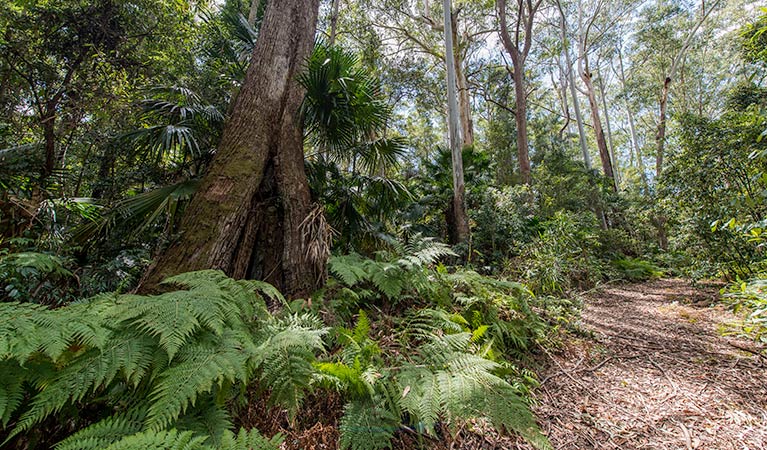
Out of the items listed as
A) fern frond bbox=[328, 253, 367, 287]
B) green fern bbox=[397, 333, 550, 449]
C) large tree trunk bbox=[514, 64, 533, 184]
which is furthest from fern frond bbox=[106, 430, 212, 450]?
large tree trunk bbox=[514, 64, 533, 184]

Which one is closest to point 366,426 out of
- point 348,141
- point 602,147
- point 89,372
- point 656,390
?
point 89,372

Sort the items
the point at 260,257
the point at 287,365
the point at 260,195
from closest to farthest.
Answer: the point at 287,365 < the point at 260,257 < the point at 260,195

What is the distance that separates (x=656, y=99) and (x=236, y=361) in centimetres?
2353

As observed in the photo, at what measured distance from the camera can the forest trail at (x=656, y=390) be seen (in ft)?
5.06

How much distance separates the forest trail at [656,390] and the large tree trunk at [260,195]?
188 centimetres

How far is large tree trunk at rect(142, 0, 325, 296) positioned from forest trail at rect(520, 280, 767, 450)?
1.88 metres

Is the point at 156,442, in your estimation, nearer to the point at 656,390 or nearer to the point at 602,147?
the point at 656,390

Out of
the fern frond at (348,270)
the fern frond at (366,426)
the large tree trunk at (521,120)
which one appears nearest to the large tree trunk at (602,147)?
the large tree trunk at (521,120)

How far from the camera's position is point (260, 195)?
2.62 metres

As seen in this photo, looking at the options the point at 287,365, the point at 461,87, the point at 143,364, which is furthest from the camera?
the point at 461,87

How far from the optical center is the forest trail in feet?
5.06

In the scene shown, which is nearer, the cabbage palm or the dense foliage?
the dense foliage

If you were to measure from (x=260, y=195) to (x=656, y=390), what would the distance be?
3187 millimetres

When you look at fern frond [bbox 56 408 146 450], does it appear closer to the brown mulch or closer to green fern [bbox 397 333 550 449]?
the brown mulch
